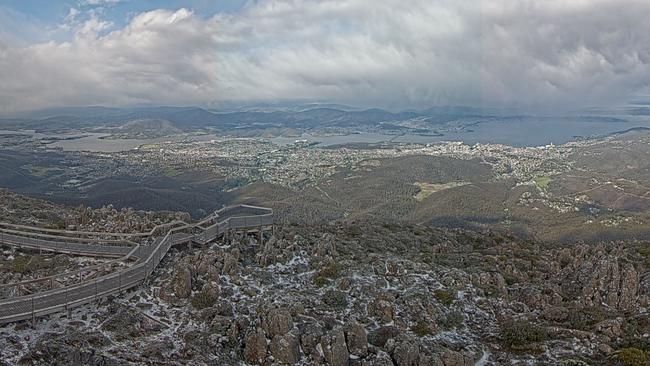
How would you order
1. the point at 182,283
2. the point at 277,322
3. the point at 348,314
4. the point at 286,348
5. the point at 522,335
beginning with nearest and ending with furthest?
the point at 286,348 → the point at 277,322 → the point at 522,335 → the point at 348,314 → the point at 182,283

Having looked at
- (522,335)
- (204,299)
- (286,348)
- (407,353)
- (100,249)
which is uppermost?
(100,249)

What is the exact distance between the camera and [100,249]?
42688 millimetres

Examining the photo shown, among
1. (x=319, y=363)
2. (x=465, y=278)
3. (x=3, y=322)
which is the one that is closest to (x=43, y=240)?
(x=3, y=322)

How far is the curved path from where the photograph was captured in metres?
29.2

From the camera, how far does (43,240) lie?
43281 millimetres

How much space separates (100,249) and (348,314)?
23669mm

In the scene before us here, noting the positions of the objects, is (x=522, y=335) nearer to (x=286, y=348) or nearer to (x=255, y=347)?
(x=286, y=348)

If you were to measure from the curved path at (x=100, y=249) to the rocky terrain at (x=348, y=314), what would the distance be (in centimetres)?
96

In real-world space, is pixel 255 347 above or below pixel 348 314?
above

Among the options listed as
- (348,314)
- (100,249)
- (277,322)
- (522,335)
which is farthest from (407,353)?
(100,249)

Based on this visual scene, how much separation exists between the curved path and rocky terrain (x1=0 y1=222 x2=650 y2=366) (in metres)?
0.96

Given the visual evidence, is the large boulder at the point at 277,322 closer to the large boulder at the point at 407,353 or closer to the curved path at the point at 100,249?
the large boulder at the point at 407,353

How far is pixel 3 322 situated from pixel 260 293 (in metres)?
17.4

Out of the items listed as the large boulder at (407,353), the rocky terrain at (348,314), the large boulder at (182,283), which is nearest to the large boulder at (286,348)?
the rocky terrain at (348,314)
